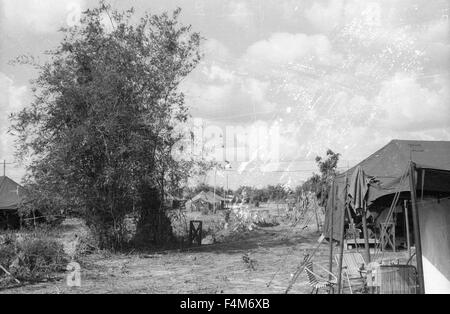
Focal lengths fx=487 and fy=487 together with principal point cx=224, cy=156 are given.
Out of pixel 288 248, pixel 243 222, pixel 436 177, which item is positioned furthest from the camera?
pixel 243 222

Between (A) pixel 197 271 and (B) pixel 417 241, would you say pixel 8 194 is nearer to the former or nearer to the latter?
(A) pixel 197 271

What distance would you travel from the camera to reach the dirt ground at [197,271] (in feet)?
34.9

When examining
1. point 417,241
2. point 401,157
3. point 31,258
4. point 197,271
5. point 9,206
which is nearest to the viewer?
point 417,241

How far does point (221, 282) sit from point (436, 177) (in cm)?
538

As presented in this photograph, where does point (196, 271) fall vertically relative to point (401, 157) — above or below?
below

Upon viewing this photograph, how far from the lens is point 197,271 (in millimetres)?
13406

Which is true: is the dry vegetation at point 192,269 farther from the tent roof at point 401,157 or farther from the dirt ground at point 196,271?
the tent roof at point 401,157

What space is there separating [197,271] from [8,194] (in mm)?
16903

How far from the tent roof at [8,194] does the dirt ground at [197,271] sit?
1066cm

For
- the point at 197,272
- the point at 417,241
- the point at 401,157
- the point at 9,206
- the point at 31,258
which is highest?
the point at 401,157

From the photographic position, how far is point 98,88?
16047 mm

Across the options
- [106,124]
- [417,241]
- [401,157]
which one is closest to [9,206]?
[106,124]
